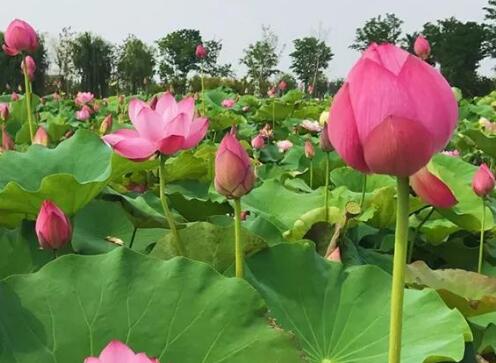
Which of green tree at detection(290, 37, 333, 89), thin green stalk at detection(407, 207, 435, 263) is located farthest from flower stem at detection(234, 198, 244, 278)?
green tree at detection(290, 37, 333, 89)

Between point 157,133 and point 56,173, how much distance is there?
318 mm

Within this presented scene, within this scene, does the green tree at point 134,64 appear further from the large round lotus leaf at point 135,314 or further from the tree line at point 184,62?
the large round lotus leaf at point 135,314

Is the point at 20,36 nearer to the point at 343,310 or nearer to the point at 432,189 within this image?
the point at 343,310

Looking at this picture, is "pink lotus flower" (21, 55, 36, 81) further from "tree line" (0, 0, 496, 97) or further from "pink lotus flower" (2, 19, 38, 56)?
"tree line" (0, 0, 496, 97)

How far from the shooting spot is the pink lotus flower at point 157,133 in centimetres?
79

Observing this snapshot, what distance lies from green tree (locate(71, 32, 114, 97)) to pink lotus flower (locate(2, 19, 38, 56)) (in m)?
18.8

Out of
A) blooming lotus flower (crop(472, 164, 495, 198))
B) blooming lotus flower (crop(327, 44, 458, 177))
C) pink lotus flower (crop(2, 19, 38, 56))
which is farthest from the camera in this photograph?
pink lotus flower (crop(2, 19, 38, 56))

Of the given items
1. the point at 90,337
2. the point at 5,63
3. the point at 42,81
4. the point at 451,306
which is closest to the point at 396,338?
the point at 90,337

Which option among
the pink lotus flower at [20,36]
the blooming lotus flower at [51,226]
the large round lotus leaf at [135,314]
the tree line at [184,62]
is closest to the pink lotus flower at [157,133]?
the blooming lotus flower at [51,226]

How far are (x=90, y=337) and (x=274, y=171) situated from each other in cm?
124

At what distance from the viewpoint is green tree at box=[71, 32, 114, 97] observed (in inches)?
824

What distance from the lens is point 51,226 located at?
0.73m

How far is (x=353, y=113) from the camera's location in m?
0.41

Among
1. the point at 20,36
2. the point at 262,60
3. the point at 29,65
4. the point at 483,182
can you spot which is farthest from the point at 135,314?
the point at 262,60
